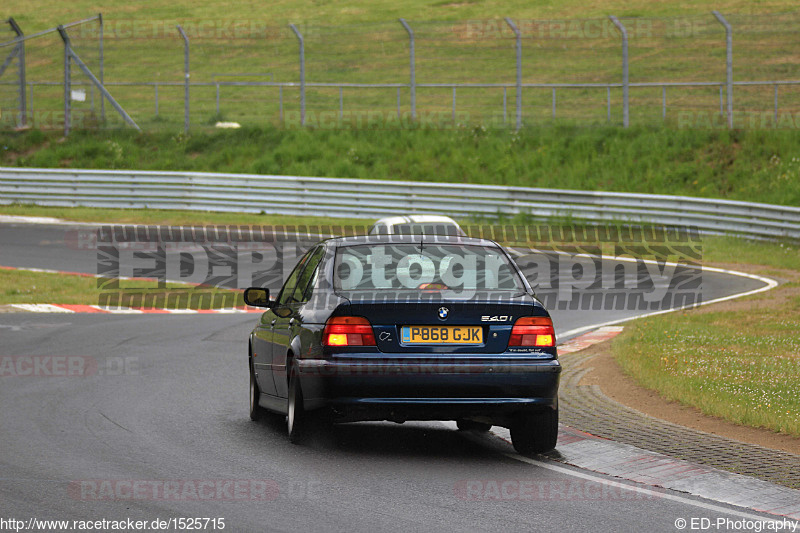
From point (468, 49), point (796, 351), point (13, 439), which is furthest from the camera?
point (468, 49)

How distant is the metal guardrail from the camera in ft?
92.7

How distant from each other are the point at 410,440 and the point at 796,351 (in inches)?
236

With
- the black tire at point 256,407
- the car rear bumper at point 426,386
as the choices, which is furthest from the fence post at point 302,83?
the car rear bumper at point 426,386

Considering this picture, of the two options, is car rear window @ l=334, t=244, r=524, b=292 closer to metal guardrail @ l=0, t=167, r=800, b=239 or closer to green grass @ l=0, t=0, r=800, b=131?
metal guardrail @ l=0, t=167, r=800, b=239

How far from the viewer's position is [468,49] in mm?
56125

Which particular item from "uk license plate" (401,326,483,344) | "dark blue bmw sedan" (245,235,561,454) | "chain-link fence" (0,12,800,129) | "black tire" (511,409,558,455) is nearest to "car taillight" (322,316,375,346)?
"dark blue bmw sedan" (245,235,561,454)

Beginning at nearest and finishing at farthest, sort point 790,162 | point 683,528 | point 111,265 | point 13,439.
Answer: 1. point 683,528
2. point 13,439
3. point 111,265
4. point 790,162

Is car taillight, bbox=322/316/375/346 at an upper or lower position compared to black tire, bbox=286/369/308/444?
upper

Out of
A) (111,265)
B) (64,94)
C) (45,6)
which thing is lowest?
(111,265)

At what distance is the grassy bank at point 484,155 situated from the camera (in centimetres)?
3206

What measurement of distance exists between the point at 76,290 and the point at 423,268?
43.5ft

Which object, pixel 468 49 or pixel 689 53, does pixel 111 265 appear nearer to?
pixel 468 49

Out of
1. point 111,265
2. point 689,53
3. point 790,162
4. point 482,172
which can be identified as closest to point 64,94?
point 482,172
